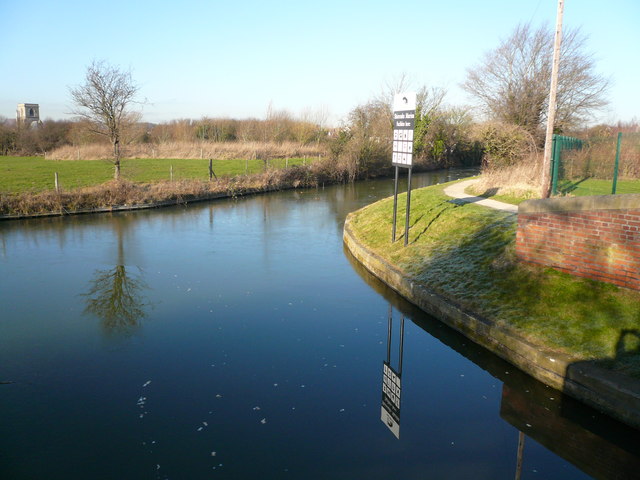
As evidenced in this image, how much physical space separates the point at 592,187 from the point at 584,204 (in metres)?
7.91

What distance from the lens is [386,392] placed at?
19.2 ft

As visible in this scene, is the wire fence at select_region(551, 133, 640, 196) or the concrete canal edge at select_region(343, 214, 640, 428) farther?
the wire fence at select_region(551, 133, 640, 196)

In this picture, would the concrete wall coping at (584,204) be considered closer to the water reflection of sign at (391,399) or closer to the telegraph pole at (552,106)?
the water reflection of sign at (391,399)

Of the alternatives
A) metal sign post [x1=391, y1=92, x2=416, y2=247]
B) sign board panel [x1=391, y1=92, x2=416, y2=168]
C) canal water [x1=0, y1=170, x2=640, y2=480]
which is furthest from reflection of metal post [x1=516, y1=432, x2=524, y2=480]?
sign board panel [x1=391, y1=92, x2=416, y2=168]

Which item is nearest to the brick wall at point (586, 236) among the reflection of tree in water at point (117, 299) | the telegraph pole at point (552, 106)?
the telegraph pole at point (552, 106)

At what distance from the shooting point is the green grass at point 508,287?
20.2ft

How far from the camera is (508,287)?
7926 millimetres

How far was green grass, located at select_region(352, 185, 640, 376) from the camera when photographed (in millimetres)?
6156

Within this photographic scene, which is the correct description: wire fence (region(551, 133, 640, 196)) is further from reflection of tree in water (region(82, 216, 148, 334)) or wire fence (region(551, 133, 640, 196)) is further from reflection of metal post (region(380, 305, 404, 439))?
reflection of tree in water (region(82, 216, 148, 334))

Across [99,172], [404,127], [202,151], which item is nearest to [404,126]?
[404,127]

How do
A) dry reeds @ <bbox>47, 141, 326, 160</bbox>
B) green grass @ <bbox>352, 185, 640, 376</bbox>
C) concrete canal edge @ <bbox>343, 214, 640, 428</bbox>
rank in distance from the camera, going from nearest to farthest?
concrete canal edge @ <bbox>343, 214, 640, 428</bbox>
green grass @ <bbox>352, 185, 640, 376</bbox>
dry reeds @ <bbox>47, 141, 326, 160</bbox>

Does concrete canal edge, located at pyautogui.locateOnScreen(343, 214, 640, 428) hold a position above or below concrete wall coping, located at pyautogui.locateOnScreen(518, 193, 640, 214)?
below

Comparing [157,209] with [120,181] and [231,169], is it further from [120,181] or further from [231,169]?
[231,169]

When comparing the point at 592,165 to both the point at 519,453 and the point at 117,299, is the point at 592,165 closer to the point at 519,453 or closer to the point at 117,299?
the point at 519,453
